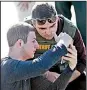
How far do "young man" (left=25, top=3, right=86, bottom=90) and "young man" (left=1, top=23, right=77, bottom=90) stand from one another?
0.37 meters

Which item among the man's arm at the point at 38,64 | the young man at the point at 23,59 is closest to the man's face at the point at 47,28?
the young man at the point at 23,59

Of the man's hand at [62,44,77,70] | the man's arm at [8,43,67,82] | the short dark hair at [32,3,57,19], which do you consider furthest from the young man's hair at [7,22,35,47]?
the short dark hair at [32,3,57,19]

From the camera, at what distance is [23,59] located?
2.68 m

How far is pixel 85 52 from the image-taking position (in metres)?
3.54

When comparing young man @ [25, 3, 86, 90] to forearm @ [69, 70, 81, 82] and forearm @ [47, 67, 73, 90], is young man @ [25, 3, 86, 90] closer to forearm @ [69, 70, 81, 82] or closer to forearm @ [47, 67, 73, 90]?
forearm @ [69, 70, 81, 82]

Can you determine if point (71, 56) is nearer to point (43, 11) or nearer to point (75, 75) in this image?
point (43, 11)

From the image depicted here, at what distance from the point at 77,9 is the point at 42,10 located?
3.85 ft

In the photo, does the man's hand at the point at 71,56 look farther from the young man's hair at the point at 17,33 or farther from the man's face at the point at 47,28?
the man's face at the point at 47,28

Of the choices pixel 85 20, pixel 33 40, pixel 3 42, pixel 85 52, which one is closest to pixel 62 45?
pixel 33 40

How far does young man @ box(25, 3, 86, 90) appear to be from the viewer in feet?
10.6

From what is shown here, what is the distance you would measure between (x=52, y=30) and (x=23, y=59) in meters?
0.61

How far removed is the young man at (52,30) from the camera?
3.22 m

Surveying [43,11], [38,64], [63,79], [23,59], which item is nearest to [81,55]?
[43,11]

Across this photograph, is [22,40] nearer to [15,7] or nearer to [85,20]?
[85,20]
